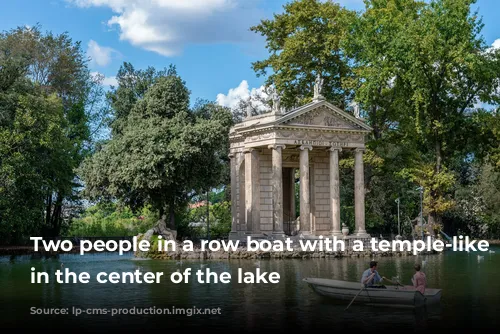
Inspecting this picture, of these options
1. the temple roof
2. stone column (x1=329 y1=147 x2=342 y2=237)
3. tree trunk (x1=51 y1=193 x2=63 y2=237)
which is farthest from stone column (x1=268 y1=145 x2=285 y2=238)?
tree trunk (x1=51 y1=193 x2=63 y2=237)

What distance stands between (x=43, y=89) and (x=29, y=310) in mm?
39518

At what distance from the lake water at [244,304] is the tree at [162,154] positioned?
44.0ft

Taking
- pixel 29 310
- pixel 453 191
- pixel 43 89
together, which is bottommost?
pixel 29 310

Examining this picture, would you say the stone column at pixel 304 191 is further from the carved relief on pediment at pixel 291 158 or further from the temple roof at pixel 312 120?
the carved relief on pediment at pixel 291 158

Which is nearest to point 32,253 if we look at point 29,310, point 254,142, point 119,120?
point 119,120

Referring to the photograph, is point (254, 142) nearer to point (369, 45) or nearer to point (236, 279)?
point (369, 45)

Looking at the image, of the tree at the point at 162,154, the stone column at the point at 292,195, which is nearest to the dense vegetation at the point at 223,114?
the tree at the point at 162,154

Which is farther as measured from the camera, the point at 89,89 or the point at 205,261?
the point at 89,89

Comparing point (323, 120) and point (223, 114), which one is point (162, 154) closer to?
point (223, 114)

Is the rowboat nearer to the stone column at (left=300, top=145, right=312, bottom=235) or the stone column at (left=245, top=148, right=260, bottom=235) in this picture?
the stone column at (left=300, top=145, right=312, bottom=235)

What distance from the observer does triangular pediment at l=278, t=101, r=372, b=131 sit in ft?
161

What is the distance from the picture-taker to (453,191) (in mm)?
74750

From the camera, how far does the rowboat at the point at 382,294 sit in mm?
22766

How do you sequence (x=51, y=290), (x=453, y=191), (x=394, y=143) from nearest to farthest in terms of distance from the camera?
(x=51, y=290) → (x=394, y=143) → (x=453, y=191)
